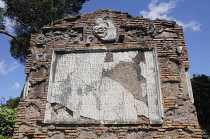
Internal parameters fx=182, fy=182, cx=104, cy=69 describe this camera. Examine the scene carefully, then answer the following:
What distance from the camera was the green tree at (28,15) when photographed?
30.8 ft

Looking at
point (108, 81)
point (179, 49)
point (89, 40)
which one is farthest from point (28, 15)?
point (179, 49)

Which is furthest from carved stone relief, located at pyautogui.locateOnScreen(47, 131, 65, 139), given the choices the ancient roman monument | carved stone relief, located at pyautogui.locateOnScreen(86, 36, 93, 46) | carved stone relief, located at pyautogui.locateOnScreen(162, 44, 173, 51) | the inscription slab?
carved stone relief, located at pyautogui.locateOnScreen(162, 44, 173, 51)

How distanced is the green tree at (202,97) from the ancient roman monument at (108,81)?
711 cm

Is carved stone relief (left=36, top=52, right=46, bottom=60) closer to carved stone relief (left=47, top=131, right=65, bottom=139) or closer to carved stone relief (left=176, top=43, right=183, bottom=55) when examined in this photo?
carved stone relief (left=47, top=131, right=65, bottom=139)

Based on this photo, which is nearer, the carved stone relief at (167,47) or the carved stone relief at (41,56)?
the carved stone relief at (167,47)

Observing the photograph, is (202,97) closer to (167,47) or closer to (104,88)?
(167,47)

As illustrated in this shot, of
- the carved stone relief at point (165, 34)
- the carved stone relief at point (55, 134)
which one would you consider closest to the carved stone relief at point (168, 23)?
the carved stone relief at point (165, 34)

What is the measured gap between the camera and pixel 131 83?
3629mm

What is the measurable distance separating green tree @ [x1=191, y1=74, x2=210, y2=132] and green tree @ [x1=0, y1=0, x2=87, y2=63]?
8.74 metres

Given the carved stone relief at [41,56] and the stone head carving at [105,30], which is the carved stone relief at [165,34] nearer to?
the stone head carving at [105,30]

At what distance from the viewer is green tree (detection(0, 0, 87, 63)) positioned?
939cm

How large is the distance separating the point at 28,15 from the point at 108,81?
812cm

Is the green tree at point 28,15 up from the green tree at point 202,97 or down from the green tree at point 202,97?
up

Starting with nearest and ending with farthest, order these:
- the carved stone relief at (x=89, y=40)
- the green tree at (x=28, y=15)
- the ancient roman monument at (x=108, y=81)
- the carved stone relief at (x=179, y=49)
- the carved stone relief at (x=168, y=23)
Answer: the ancient roman monument at (x=108, y=81), the carved stone relief at (x=179, y=49), the carved stone relief at (x=89, y=40), the carved stone relief at (x=168, y=23), the green tree at (x=28, y=15)
